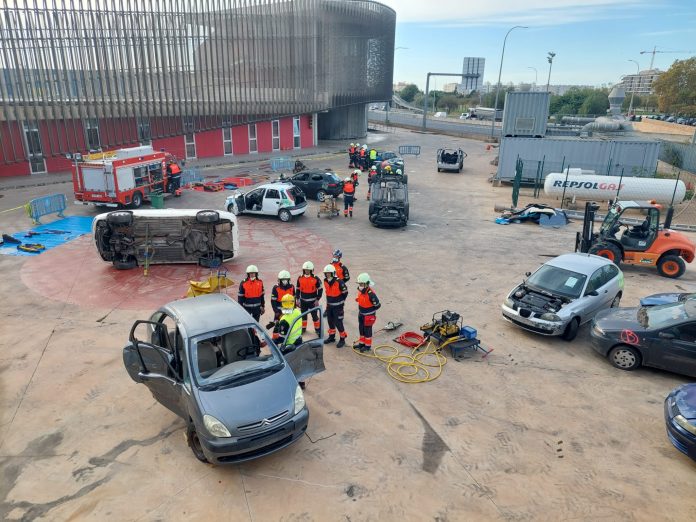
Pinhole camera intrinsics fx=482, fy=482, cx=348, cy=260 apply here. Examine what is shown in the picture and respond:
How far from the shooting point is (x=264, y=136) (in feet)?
122

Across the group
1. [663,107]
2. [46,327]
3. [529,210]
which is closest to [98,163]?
[46,327]

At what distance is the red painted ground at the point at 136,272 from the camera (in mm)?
12102

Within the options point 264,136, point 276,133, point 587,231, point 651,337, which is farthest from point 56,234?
point 276,133

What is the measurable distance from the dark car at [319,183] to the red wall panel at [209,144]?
12969mm

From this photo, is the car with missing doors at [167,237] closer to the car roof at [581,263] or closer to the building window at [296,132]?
the car roof at [581,263]

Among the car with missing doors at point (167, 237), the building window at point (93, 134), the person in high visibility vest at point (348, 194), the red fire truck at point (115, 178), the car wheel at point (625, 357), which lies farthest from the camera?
the building window at point (93, 134)

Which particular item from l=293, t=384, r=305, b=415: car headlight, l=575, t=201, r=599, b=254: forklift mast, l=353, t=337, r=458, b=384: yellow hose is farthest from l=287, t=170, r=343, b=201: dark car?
l=293, t=384, r=305, b=415: car headlight

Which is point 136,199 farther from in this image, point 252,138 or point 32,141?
point 252,138

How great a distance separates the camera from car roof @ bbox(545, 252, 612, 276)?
10531mm

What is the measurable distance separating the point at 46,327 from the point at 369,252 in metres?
9.14

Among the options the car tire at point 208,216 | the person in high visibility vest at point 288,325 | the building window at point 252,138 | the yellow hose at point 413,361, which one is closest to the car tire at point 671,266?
the yellow hose at point 413,361

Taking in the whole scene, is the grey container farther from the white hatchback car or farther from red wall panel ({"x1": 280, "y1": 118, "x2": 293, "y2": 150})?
red wall panel ({"x1": 280, "y1": 118, "x2": 293, "y2": 150})

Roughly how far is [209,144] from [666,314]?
101 ft

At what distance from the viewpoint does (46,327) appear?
10.4 meters
